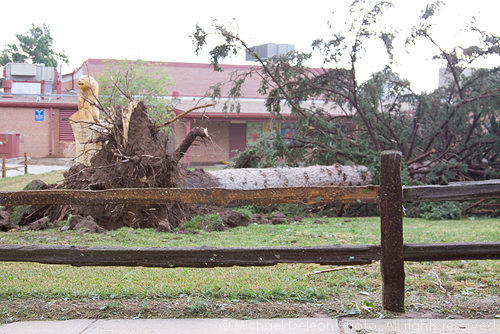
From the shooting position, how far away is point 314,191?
16.2 ft

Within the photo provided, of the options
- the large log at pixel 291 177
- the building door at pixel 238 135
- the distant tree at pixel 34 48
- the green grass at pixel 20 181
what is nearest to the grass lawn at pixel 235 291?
the large log at pixel 291 177

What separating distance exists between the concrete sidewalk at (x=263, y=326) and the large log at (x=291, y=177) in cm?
729

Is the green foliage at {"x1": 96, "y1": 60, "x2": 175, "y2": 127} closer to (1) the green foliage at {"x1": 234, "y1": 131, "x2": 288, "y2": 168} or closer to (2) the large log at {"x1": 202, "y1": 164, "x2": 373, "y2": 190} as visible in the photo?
(1) the green foliage at {"x1": 234, "y1": 131, "x2": 288, "y2": 168}

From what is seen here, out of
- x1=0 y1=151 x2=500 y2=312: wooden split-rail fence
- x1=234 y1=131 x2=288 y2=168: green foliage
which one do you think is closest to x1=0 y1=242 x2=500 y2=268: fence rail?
x1=0 y1=151 x2=500 y2=312: wooden split-rail fence

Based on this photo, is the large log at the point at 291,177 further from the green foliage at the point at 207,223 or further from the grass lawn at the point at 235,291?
the grass lawn at the point at 235,291

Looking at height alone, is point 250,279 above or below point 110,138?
below

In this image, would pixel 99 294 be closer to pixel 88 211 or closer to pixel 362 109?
pixel 88 211

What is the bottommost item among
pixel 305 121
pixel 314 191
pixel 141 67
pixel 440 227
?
pixel 440 227

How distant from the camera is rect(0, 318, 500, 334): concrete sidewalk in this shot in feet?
13.5

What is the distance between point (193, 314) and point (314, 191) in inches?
60.3

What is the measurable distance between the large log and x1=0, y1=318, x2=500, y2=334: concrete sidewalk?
729 centimetres

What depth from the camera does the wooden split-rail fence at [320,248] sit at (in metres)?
4.57

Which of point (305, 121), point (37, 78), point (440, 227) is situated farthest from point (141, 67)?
point (440, 227)

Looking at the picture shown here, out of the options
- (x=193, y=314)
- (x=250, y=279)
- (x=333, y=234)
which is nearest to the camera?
(x=193, y=314)
